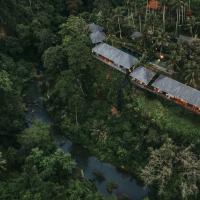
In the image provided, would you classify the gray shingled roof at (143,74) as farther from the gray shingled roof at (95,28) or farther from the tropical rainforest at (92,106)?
the gray shingled roof at (95,28)

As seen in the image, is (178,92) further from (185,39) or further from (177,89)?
(185,39)

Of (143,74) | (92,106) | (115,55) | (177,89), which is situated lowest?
(92,106)

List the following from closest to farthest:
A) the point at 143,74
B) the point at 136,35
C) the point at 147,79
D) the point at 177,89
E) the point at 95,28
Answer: the point at 177,89 → the point at 147,79 → the point at 143,74 → the point at 136,35 → the point at 95,28

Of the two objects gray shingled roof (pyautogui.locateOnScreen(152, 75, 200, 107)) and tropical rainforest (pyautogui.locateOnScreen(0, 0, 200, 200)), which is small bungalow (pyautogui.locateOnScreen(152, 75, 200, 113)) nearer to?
gray shingled roof (pyautogui.locateOnScreen(152, 75, 200, 107))

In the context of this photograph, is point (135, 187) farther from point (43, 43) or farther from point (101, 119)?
point (43, 43)

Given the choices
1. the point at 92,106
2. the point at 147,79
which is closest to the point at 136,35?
the point at 147,79

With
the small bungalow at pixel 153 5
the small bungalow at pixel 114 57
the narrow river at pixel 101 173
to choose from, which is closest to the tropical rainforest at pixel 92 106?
the small bungalow at pixel 153 5

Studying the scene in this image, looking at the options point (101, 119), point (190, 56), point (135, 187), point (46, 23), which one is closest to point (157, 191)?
point (135, 187)
